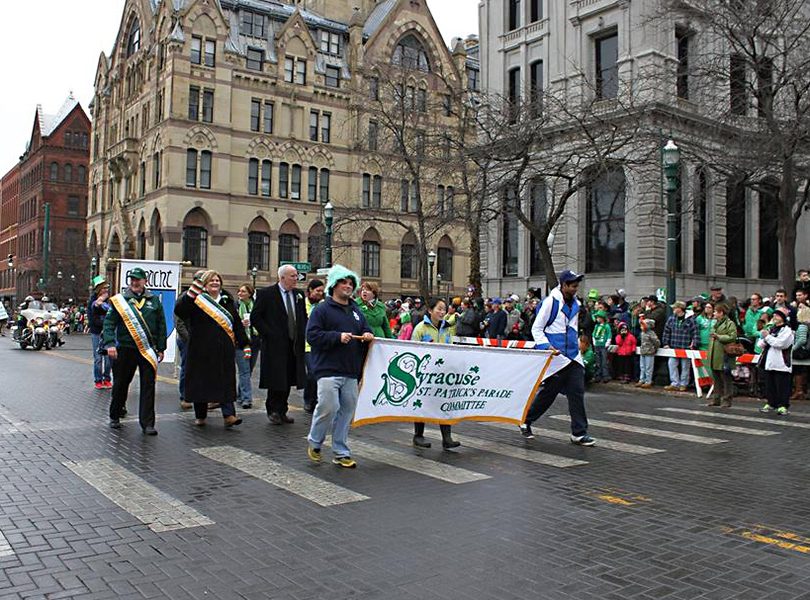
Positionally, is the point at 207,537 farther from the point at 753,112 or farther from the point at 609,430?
the point at 753,112

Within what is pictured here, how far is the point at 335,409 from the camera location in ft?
26.1

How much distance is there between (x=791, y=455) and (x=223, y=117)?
49.0 meters

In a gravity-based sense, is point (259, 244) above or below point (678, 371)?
above

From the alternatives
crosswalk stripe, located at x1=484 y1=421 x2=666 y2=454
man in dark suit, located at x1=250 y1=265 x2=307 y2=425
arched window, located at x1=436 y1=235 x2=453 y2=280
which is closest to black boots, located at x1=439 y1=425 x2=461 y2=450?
crosswalk stripe, located at x1=484 y1=421 x2=666 y2=454

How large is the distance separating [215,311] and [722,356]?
935 cm

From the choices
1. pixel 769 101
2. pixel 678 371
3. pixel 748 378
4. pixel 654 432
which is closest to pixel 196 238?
pixel 769 101

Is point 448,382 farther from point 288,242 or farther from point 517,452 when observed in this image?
point 288,242

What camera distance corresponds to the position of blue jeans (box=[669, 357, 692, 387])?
652 inches

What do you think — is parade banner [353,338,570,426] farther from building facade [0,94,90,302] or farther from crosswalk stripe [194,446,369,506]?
building facade [0,94,90,302]

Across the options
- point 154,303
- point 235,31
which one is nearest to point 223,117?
point 235,31

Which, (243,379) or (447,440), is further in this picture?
(243,379)

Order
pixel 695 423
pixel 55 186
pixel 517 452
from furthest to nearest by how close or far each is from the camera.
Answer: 1. pixel 55 186
2. pixel 695 423
3. pixel 517 452

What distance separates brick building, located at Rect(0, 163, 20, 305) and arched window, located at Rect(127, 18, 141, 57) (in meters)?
49.5

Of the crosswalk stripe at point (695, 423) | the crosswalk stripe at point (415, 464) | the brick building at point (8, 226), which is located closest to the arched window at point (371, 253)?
the crosswalk stripe at point (695, 423)
